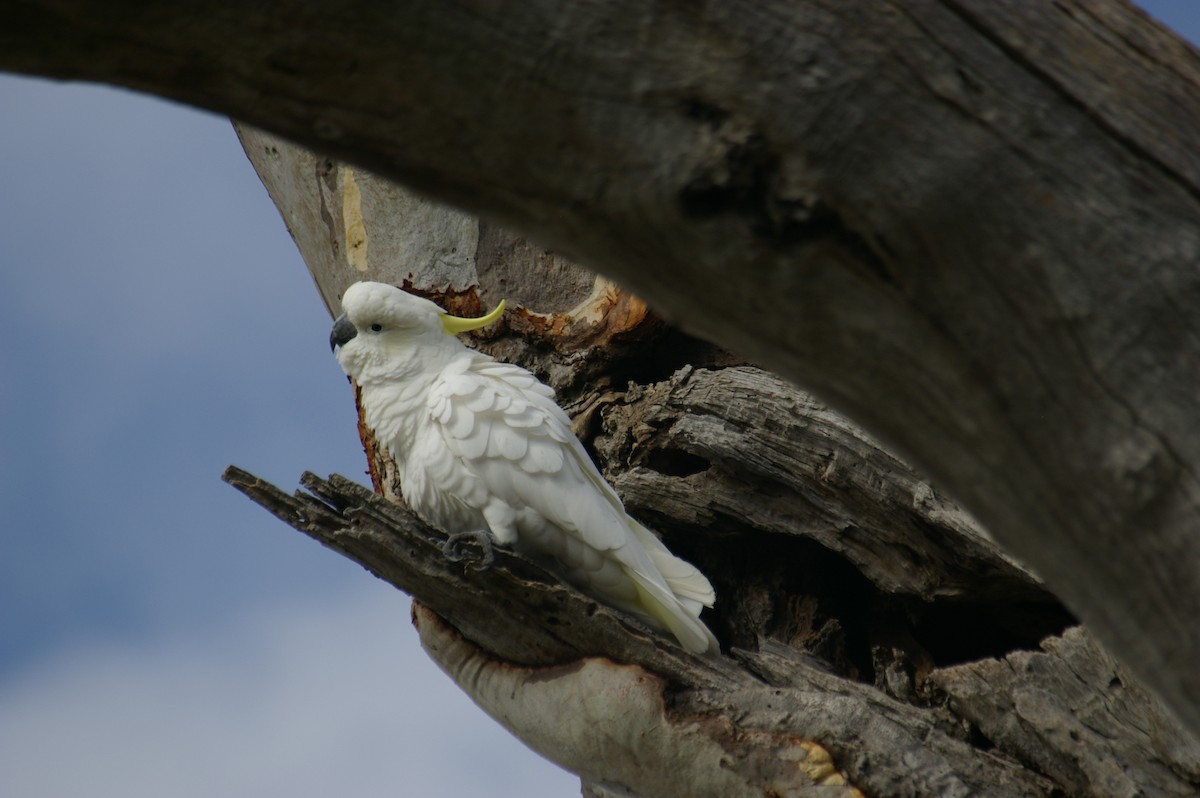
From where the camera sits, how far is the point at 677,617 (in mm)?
2492

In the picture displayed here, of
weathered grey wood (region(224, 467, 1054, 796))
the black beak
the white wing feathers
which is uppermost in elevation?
the black beak

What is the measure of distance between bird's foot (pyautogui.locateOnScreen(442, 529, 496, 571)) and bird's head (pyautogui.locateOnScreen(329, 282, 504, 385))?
1.86 feet

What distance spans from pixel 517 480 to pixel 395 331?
0.68 m

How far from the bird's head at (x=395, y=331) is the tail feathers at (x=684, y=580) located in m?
0.81

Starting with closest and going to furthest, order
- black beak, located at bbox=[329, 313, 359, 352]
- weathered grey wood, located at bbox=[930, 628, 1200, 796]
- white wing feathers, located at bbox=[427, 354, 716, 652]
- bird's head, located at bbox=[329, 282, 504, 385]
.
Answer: weathered grey wood, located at bbox=[930, 628, 1200, 796], white wing feathers, located at bbox=[427, 354, 716, 652], bird's head, located at bbox=[329, 282, 504, 385], black beak, located at bbox=[329, 313, 359, 352]

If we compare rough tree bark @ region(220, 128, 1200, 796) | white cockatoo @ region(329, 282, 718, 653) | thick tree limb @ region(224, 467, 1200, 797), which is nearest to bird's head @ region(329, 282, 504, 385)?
white cockatoo @ region(329, 282, 718, 653)

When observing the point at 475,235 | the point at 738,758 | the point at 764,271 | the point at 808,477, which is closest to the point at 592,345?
the point at 475,235

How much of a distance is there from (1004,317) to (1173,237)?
169mm

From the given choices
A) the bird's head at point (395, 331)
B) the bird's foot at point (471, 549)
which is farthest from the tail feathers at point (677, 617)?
the bird's head at point (395, 331)

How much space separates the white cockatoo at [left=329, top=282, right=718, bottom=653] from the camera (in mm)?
2602

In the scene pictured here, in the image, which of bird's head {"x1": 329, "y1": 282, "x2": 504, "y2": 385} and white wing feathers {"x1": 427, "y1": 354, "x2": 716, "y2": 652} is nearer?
white wing feathers {"x1": 427, "y1": 354, "x2": 716, "y2": 652}

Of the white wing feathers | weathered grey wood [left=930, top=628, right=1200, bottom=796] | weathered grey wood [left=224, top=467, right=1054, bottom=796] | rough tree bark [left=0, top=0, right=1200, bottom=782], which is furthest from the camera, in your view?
the white wing feathers

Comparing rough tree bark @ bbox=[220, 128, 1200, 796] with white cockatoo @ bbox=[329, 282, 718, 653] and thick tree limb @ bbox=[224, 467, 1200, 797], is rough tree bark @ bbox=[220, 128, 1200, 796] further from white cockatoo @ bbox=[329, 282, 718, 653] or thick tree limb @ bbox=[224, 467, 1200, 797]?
white cockatoo @ bbox=[329, 282, 718, 653]

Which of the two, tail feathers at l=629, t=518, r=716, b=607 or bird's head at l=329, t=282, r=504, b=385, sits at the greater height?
bird's head at l=329, t=282, r=504, b=385
